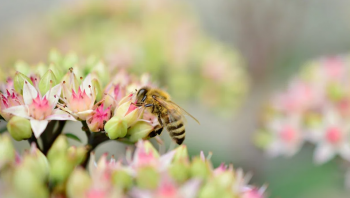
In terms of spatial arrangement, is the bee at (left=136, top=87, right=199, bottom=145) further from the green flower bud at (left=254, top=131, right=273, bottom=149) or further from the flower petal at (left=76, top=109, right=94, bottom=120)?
the green flower bud at (left=254, top=131, right=273, bottom=149)

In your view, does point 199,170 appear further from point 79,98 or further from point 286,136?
point 286,136

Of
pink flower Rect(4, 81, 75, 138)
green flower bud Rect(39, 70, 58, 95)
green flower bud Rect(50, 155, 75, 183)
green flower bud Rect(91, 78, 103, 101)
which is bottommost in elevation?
green flower bud Rect(50, 155, 75, 183)

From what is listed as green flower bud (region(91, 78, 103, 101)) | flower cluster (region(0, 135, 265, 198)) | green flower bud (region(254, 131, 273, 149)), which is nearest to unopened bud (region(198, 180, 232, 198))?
flower cluster (region(0, 135, 265, 198))

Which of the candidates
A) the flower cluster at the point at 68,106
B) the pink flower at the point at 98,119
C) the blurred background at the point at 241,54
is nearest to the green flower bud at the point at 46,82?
the flower cluster at the point at 68,106

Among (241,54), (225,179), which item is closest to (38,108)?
(225,179)

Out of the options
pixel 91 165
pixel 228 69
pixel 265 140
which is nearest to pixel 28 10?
pixel 228 69

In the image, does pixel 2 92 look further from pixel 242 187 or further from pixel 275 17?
pixel 275 17
